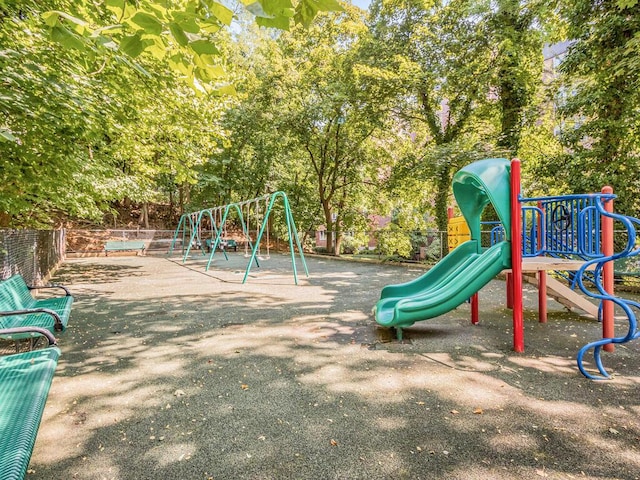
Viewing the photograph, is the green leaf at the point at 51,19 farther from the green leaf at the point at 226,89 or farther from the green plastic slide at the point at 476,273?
the green plastic slide at the point at 476,273

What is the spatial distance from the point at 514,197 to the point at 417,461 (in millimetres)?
3195

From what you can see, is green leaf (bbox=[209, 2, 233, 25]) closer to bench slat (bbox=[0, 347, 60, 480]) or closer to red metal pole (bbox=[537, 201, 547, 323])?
bench slat (bbox=[0, 347, 60, 480])

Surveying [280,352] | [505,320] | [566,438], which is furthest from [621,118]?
[280,352]

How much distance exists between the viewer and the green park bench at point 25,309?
10.2ft

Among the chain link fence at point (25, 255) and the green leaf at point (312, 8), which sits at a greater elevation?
the green leaf at point (312, 8)

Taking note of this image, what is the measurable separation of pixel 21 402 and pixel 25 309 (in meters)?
1.99

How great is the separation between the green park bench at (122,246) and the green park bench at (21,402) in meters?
19.2

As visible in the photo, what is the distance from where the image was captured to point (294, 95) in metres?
16.3

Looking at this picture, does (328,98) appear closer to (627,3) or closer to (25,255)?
(627,3)

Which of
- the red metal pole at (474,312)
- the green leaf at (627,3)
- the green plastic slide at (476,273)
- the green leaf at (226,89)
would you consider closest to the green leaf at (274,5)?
the green leaf at (226,89)

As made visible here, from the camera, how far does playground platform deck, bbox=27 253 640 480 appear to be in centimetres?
206

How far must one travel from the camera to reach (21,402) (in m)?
1.83

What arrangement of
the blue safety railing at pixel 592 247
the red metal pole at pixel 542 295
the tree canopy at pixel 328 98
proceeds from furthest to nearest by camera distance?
the red metal pole at pixel 542 295 < the blue safety railing at pixel 592 247 < the tree canopy at pixel 328 98

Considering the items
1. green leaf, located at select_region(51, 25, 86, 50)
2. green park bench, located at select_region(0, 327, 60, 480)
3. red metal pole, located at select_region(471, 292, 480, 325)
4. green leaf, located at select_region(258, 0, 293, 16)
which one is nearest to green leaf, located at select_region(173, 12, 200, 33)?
green leaf, located at select_region(258, 0, 293, 16)
